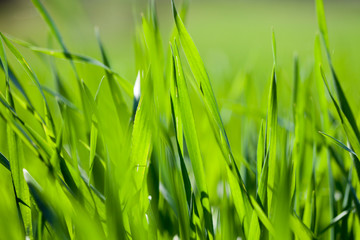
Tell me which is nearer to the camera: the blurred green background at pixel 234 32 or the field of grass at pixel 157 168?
the field of grass at pixel 157 168

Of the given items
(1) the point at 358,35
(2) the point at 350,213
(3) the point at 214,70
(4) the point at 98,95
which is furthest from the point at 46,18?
(1) the point at 358,35

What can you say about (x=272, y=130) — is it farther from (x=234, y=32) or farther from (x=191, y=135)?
(x=234, y=32)

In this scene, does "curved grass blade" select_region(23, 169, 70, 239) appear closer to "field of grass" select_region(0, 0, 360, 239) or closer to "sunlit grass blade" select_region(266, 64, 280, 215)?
"field of grass" select_region(0, 0, 360, 239)

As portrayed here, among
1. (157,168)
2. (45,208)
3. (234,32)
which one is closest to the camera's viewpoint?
(45,208)

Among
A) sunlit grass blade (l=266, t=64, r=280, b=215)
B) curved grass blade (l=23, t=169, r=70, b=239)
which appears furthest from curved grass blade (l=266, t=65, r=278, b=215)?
curved grass blade (l=23, t=169, r=70, b=239)

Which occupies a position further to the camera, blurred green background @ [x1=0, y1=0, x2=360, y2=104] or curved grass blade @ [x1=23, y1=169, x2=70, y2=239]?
blurred green background @ [x1=0, y1=0, x2=360, y2=104]

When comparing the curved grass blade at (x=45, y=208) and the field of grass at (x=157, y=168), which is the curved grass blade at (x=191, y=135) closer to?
the field of grass at (x=157, y=168)

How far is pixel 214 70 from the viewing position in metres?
1.48

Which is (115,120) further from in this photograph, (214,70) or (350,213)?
(214,70)

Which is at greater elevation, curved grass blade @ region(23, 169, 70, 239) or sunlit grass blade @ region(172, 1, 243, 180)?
sunlit grass blade @ region(172, 1, 243, 180)

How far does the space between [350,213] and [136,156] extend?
22cm

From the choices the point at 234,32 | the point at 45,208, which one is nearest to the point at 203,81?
the point at 45,208

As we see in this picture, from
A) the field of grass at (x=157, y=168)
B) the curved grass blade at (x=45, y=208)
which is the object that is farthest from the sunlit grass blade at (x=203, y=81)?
the curved grass blade at (x=45, y=208)

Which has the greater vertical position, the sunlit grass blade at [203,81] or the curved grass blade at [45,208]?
the sunlit grass blade at [203,81]
